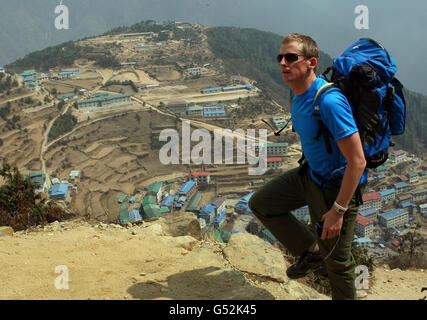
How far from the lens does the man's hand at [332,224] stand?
5.79 ft

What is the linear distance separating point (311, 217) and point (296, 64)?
0.83 metres

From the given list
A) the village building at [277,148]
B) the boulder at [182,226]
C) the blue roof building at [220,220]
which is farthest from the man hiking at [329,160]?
the village building at [277,148]

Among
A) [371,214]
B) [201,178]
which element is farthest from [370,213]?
[201,178]

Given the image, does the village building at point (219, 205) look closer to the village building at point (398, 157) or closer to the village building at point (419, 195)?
the village building at point (419, 195)

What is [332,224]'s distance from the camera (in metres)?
1.78

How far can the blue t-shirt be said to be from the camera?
1.63 meters

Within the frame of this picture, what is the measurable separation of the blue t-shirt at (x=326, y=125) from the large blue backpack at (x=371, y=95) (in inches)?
1.5

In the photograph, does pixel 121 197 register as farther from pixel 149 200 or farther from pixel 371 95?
pixel 371 95

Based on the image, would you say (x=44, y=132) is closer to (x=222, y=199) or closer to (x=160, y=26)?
(x=222, y=199)

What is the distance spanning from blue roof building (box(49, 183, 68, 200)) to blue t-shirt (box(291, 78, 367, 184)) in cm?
2205

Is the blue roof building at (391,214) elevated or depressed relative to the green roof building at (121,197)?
depressed

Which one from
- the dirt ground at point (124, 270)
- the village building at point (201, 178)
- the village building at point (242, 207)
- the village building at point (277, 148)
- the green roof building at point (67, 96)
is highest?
the green roof building at point (67, 96)

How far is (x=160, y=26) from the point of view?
223 feet
